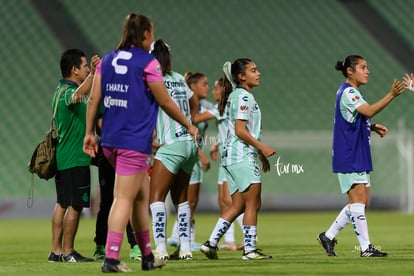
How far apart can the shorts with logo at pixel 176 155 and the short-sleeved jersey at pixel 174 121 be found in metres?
0.06

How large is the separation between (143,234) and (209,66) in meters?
15.9

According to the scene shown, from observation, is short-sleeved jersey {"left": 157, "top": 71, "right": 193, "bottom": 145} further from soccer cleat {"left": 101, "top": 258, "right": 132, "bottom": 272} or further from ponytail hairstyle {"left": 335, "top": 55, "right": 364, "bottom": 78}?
soccer cleat {"left": 101, "top": 258, "right": 132, "bottom": 272}

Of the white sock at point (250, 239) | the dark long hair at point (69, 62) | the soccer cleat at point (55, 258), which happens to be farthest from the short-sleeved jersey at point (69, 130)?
the white sock at point (250, 239)

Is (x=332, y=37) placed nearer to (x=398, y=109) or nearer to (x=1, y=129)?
(x=398, y=109)

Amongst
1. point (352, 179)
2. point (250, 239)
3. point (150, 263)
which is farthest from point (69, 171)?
point (352, 179)

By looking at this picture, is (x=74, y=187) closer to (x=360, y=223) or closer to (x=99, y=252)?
(x=99, y=252)

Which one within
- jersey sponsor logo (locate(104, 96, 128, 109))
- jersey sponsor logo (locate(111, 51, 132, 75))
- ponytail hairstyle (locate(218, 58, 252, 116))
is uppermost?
ponytail hairstyle (locate(218, 58, 252, 116))

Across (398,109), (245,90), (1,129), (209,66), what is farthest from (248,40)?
(245,90)

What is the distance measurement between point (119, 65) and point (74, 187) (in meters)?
2.16

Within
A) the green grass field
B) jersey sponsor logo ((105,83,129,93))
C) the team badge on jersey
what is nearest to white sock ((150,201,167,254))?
the green grass field

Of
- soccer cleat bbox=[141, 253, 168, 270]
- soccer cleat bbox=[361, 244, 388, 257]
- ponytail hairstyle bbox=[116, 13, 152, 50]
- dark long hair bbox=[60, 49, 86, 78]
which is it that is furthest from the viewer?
dark long hair bbox=[60, 49, 86, 78]

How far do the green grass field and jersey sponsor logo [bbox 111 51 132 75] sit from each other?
1555mm

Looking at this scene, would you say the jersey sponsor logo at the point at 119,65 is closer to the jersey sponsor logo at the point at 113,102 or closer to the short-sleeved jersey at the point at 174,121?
the jersey sponsor logo at the point at 113,102

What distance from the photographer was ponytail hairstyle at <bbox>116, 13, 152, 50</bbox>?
721cm
